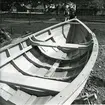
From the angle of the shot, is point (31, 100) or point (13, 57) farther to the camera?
point (13, 57)

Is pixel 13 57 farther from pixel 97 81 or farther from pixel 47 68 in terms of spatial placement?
pixel 97 81

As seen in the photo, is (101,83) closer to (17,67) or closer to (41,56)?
(41,56)

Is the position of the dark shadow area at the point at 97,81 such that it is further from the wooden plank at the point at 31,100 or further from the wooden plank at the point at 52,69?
the wooden plank at the point at 31,100

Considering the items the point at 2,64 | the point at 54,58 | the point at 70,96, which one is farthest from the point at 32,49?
the point at 70,96

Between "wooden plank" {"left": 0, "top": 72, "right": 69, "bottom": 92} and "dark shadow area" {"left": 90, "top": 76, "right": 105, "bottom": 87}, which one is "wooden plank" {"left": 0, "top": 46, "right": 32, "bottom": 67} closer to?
"wooden plank" {"left": 0, "top": 72, "right": 69, "bottom": 92}

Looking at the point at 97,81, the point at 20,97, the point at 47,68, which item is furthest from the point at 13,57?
the point at 97,81

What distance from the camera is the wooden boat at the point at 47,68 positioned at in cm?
256

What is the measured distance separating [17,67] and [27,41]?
3.81ft

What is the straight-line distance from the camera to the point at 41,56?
16.1ft

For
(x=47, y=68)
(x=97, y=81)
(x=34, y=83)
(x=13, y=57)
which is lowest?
(x=97, y=81)

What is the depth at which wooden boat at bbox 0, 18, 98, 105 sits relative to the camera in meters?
2.56

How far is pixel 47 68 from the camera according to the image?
14.1ft

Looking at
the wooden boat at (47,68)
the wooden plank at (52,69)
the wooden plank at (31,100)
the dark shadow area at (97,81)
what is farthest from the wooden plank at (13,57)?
the dark shadow area at (97,81)

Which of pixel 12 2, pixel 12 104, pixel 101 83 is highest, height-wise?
pixel 12 2
